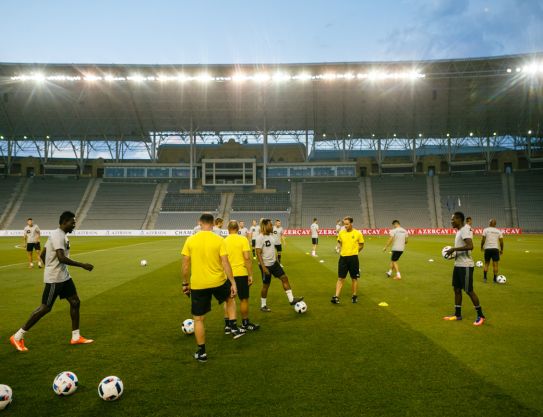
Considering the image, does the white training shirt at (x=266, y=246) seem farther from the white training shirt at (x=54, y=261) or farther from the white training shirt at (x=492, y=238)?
the white training shirt at (x=492, y=238)

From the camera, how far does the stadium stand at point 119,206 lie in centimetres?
5694

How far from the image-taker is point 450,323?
321 inches

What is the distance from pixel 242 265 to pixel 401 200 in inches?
2230

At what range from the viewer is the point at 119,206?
61.1m

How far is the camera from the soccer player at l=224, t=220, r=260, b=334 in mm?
7820

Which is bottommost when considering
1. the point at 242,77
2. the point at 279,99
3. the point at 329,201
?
the point at 329,201

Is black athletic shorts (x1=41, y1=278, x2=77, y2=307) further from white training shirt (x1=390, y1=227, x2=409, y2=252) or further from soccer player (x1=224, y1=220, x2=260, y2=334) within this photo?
white training shirt (x1=390, y1=227, x2=409, y2=252)

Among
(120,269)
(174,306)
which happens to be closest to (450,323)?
(174,306)

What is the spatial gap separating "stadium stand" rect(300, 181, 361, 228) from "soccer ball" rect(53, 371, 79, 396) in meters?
51.5

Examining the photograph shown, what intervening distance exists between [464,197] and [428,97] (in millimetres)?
16722

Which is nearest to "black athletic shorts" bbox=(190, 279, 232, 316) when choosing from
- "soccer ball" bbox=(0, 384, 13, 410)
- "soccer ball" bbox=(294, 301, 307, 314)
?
"soccer ball" bbox=(0, 384, 13, 410)

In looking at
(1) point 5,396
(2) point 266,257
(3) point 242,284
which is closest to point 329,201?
(2) point 266,257

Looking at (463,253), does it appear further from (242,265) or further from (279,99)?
(279,99)

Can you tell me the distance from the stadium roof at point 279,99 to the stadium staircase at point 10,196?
25.3 feet
